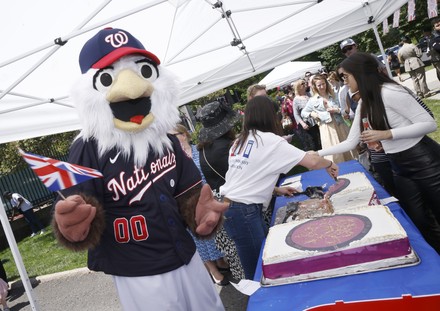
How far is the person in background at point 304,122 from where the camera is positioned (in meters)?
6.54

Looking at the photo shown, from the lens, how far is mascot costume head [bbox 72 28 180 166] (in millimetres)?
→ 1502

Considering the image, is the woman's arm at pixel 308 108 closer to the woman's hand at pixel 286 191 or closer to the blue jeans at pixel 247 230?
the woman's hand at pixel 286 191

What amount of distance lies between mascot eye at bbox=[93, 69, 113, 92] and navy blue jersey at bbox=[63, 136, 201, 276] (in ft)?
0.79

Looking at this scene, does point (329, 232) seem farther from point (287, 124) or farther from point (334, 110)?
point (287, 124)

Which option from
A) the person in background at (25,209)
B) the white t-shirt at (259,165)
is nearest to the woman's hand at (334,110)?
the white t-shirt at (259,165)

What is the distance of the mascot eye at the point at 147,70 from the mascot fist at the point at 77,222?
0.62 m

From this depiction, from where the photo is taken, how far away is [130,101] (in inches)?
60.7

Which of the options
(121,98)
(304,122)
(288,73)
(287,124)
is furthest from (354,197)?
(288,73)

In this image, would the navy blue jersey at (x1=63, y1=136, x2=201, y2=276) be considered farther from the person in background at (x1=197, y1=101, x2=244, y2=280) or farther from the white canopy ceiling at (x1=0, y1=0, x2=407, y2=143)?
the white canopy ceiling at (x1=0, y1=0, x2=407, y2=143)

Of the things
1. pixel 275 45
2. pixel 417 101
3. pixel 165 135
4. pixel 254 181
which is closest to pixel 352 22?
pixel 275 45

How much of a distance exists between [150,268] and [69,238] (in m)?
0.36

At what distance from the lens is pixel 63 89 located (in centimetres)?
411

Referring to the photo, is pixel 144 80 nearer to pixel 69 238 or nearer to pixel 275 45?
pixel 69 238

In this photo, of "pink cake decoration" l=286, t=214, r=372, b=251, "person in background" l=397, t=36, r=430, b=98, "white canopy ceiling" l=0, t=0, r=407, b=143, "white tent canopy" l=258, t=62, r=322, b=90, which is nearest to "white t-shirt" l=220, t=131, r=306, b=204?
"pink cake decoration" l=286, t=214, r=372, b=251
